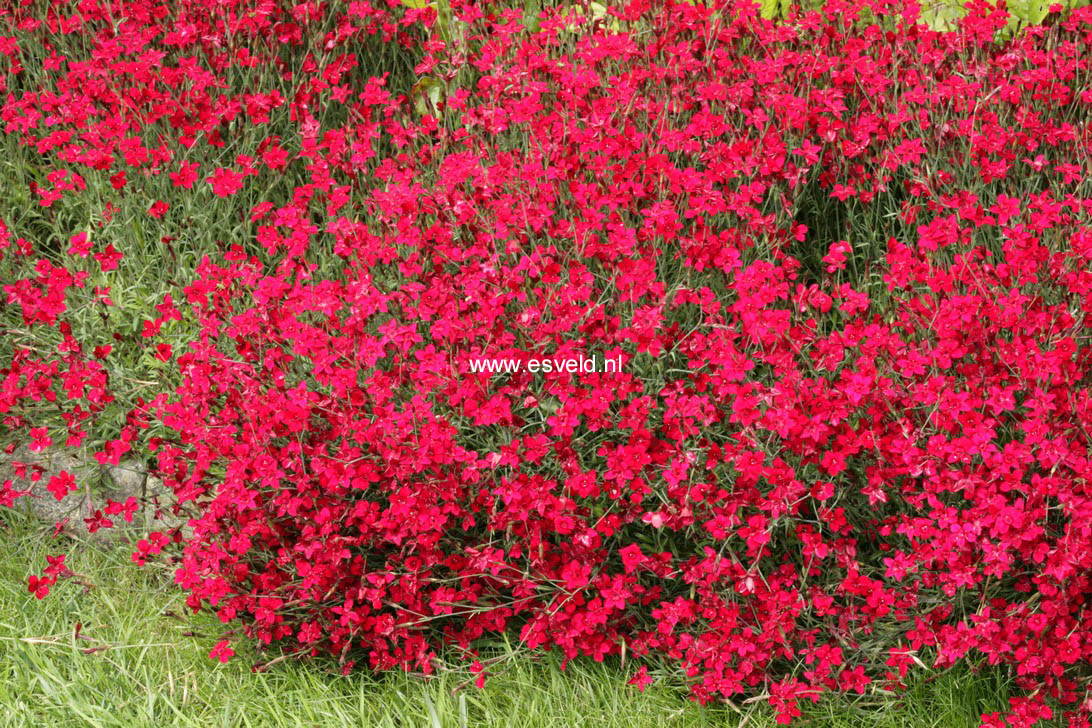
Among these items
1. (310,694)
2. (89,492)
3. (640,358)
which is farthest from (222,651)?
(640,358)

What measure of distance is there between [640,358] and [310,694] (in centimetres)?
122

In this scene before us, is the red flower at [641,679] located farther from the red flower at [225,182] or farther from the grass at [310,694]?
the red flower at [225,182]

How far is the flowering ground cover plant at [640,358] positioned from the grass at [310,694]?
0.31 feet

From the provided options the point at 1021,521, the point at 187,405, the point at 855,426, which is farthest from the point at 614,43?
the point at 1021,521

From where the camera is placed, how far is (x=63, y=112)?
3482 mm

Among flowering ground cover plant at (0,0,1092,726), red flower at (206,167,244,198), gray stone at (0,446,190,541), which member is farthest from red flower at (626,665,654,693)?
red flower at (206,167,244,198)

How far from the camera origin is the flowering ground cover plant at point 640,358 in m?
2.52

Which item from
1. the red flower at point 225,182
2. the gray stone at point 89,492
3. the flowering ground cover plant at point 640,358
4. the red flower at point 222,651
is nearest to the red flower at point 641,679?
the flowering ground cover plant at point 640,358

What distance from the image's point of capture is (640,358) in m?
2.92

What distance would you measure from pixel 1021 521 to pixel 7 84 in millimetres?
3670

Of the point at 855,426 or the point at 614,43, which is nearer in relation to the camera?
the point at 855,426

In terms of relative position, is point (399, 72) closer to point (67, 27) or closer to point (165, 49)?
point (165, 49)

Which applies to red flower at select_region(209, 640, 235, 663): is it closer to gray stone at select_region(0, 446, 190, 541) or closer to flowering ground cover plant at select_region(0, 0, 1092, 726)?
flowering ground cover plant at select_region(0, 0, 1092, 726)

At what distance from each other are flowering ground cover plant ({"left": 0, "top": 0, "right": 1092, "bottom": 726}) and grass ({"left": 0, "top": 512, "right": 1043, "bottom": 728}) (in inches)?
3.7
